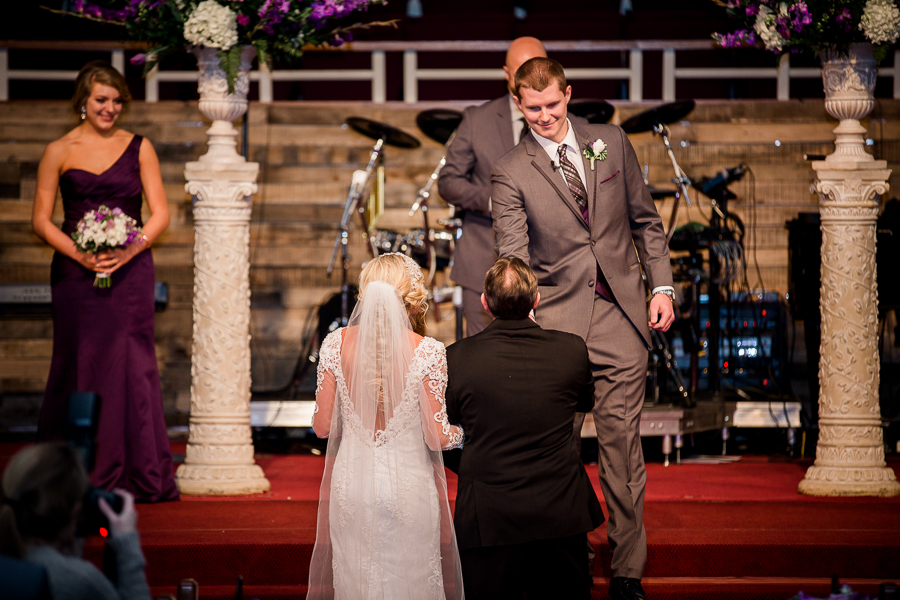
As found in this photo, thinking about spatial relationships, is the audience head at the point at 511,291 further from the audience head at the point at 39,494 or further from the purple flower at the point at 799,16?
the purple flower at the point at 799,16

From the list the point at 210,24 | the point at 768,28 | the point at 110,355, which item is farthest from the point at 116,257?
the point at 768,28

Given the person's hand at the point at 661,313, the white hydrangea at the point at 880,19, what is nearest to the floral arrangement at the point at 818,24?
the white hydrangea at the point at 880,19

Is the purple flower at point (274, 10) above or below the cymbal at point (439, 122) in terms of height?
above

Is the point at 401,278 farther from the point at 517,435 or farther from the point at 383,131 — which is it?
the point at 383,131

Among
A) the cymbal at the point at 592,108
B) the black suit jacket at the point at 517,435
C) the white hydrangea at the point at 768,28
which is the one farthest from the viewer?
the cymbal at the point at 592,108

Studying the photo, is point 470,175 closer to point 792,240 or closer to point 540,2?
point 792,240

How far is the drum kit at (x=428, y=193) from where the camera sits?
6.70 m

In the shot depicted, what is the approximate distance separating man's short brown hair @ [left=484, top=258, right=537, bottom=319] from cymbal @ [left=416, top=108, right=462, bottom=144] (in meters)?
3.53

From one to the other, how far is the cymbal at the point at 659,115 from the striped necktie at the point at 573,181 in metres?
2.83

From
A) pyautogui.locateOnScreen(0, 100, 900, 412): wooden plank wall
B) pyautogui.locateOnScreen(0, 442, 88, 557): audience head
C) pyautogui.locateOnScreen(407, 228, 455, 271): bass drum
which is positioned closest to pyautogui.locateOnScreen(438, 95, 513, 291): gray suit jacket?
pyautogui.locateOnScreen(407, 228, 455, 271): bass drum

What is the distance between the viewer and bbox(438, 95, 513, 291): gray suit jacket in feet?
16.3

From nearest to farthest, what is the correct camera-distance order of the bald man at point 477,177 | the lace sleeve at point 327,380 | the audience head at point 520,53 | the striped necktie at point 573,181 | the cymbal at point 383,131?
the lace sleeve at point 327,380
the striped necktie at point 573,181
the audience head at point 520,53
the bald man at point 477,177
the cymbal at point 383,131

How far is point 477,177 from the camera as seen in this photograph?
16.7 feet

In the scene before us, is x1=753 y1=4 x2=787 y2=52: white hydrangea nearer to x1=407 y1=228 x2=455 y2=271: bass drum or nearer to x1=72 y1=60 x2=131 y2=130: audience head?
x1=407 y1=228 x2=455 y2=271: bass drum
